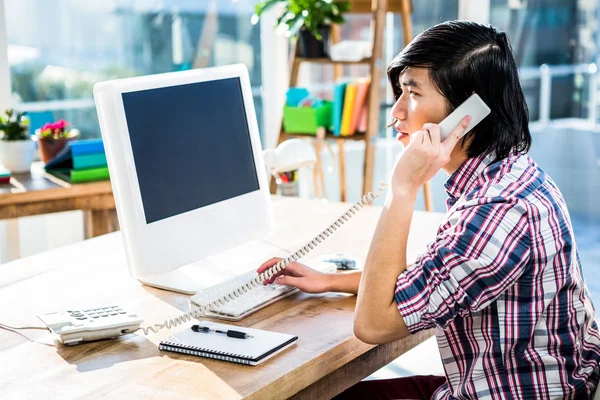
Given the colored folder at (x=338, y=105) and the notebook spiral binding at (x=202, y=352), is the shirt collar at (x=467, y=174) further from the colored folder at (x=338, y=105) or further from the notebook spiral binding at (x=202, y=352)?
the colored folder at (x=338, y=105)

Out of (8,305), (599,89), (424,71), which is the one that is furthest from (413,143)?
(599,89)

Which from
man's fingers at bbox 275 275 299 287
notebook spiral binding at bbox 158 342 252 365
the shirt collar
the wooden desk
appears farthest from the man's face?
the wooden desk

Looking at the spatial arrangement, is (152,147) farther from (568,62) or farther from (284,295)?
(568,62)

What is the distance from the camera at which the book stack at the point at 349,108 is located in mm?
3738

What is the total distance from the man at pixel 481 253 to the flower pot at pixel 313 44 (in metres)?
2.36

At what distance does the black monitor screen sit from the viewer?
5.45ft

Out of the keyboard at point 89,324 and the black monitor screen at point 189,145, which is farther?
the black monitor screen at point 189,145

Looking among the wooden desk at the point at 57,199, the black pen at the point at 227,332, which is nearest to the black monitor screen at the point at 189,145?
the black pen at the point at 227,332

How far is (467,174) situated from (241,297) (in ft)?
1.75

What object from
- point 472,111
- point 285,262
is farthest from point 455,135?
point 285,262

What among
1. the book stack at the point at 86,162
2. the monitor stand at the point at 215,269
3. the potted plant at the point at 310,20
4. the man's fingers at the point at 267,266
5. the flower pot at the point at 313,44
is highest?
the potted plant at the point at 310,20

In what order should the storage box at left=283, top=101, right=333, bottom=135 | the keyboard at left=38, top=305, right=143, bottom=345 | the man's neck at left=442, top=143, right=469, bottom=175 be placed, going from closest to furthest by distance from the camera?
the keyboard at left=38, top=305, right=143, bottom=345, the man's neck at left=442, top=143, right=469, bottom=175, the storage box at left=283, top=101, right=333, bottom=135

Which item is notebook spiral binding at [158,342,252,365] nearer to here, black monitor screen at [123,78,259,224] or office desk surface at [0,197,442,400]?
office desk surface at [0,197,442,400]

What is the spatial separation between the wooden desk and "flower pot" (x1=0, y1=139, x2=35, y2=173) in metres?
0.07
